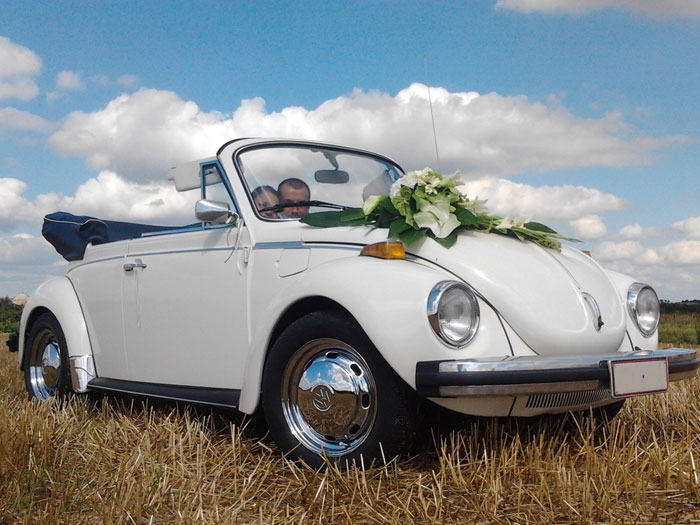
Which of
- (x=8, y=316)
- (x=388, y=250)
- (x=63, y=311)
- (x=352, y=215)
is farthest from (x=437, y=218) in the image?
(x=8, y=316)

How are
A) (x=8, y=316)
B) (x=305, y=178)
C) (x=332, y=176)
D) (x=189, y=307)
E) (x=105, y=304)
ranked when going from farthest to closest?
(x=8, y=316) → (x=105, y=304) → (x=332, y=176) → (x=305, y=178) → (x=189, y=307)

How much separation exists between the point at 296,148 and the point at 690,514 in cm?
305

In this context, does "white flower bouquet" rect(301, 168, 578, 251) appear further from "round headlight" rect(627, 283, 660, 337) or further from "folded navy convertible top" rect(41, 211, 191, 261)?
"folded navy convertible top" rect(41, 211, 191, 261)

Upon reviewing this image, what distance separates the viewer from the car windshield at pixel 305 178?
4391 mm

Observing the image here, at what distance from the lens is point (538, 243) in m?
3.99

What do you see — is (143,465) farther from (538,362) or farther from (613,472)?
(613,472)

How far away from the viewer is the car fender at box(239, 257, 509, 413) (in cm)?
314

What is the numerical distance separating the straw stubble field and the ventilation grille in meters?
0.08

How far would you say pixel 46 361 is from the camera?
19.4 ft

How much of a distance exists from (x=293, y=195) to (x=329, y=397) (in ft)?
4.86

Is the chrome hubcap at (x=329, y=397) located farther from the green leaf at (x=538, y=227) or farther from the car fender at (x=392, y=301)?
the green leaf at (x=538, y=227)

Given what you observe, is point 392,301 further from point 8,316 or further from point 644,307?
point 8,316

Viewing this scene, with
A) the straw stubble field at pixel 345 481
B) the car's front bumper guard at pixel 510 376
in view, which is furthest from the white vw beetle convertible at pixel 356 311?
the straw stubble field at pixel 345 481

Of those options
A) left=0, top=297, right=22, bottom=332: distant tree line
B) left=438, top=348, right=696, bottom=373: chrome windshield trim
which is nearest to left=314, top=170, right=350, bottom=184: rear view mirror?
left=438, top=348, right=696, bottom=373: chrome windshield trim
